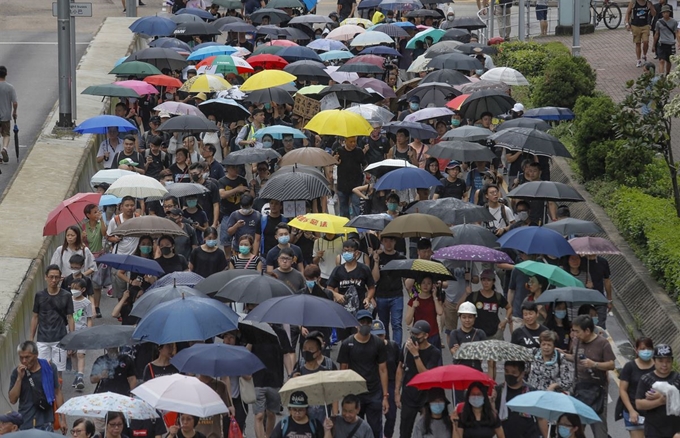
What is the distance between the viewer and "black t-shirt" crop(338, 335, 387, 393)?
1445 centimetres

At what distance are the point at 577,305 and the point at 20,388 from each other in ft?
18.9

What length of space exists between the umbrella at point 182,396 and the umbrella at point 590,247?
570 centimetres

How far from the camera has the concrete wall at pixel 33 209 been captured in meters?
17.9

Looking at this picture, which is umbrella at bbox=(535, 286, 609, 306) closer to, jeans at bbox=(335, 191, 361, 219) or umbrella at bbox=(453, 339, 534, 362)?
umbrella at bbox=(453, 339, 534, 362)

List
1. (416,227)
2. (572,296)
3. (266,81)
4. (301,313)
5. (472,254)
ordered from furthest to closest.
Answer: (266,81) < (416,227) < (472,254) < (572,296) < (301,313)

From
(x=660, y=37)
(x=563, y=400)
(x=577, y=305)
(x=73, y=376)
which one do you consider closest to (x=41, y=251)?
(x=73, y=376)

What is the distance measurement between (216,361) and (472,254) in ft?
14.1

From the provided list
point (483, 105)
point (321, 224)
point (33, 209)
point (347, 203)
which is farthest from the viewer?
point (483, 105)

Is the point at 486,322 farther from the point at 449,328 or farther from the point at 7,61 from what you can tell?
the point at 7,61

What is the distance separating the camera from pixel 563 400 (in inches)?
486

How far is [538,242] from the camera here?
1680 cm

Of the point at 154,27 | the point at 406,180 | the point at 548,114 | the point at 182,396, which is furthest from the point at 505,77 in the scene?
the point at 182,396

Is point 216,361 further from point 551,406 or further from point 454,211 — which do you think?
point 454,211

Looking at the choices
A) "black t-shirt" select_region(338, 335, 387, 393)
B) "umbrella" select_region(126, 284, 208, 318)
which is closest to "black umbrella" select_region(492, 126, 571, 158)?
"black t-shirt" select_region(338, 335, 387, 393)
